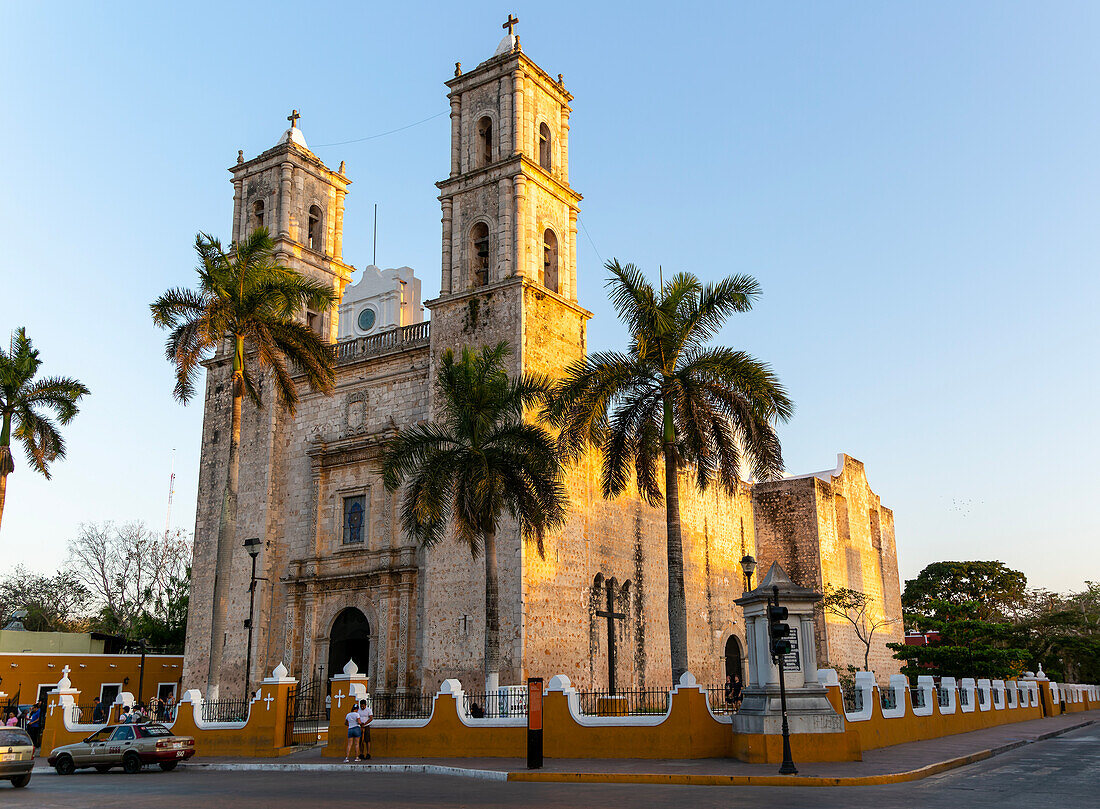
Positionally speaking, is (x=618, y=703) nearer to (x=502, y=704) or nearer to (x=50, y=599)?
(x=502, y=704)

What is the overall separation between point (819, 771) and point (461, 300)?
1760 centimetres

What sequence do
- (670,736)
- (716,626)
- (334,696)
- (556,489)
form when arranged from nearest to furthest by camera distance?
(670,736), (334,696), (556,489), (716,626)

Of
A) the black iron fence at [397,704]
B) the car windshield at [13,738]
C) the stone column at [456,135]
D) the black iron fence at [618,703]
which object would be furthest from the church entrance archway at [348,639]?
the stone column at [456,135]

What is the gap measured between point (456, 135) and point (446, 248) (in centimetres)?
371

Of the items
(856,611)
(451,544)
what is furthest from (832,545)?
(451,544)

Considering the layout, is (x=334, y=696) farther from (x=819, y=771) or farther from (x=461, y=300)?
(x=461, y=300)

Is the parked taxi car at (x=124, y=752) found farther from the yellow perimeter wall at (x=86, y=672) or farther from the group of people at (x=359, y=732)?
the yellow perimeter wall at (x=86, y=672)

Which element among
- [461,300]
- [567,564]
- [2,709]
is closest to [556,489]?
[567,564]

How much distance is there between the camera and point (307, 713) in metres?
26.4

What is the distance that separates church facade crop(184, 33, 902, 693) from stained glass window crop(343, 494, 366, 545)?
0.05m

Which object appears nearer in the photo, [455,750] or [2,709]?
[455,750]

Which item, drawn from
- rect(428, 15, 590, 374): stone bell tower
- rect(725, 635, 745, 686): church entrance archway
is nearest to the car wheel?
rect(428, 15, 590, 374): stone bell tower

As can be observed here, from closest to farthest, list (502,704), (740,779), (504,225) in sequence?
(740,779)
(502,704)
(504,225)

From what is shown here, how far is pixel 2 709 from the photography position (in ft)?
88.5
